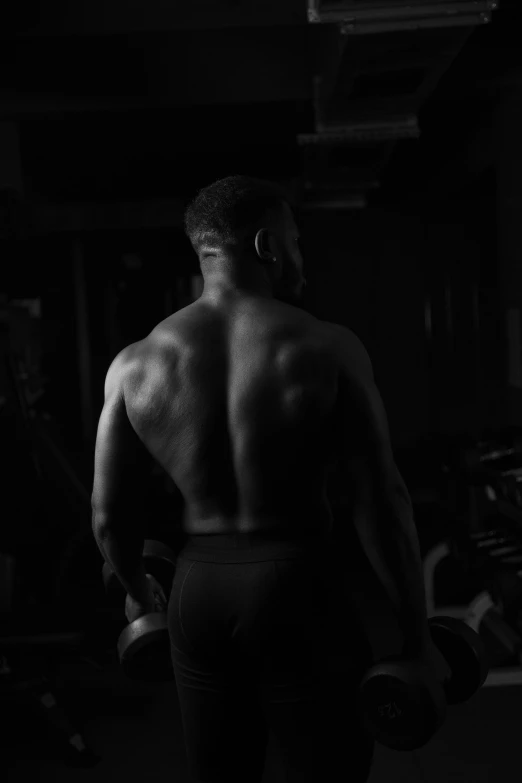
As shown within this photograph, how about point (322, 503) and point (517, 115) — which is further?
point (517, 115)

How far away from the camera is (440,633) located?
1222 mm

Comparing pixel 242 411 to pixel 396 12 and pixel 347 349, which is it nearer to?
pixel 347 349

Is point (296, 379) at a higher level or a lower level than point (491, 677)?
higher

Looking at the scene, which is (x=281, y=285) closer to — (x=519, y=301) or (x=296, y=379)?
(x=296, y=379)

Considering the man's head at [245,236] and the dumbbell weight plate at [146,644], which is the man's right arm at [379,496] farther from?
the dumbbell weight plate at [146,644]

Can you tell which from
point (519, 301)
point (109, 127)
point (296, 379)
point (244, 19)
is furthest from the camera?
point (109, 127)

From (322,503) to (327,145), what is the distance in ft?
8.84

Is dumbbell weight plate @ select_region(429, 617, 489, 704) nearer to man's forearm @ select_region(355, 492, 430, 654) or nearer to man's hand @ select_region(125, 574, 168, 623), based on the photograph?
man's forearm @ select_region(355, 492, 430, 654)

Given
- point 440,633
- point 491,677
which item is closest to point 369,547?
point 440,633

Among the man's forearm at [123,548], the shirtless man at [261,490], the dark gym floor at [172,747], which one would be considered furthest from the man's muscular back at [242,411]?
the dark gym floor at [172,747]

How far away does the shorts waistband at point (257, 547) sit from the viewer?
1.13 meters

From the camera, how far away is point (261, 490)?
112cm

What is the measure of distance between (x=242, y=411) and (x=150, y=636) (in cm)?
41

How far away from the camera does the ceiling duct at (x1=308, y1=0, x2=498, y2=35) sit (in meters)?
2.08
